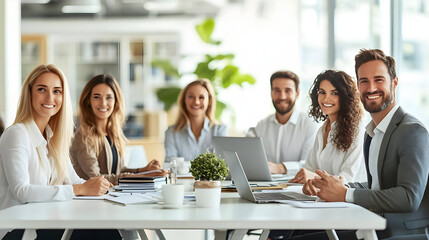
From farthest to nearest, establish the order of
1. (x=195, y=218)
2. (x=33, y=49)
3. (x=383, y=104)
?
(x=33, y=49)
(x=383, y=104)
(x=195, y=218)

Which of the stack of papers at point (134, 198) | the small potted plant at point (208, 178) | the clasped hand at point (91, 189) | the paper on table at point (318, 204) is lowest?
the stack of papers at point (134, 198)

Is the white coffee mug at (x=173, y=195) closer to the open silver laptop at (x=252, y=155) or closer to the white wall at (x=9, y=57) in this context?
the open silver laptop at (x=252, y=155)

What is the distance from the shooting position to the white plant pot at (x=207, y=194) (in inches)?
80.5

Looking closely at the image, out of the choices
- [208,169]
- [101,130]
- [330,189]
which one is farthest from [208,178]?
[101,130]

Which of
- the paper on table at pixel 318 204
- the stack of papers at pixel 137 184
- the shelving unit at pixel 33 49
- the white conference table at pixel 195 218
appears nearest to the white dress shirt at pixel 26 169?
the white conference table at pixel 195 218

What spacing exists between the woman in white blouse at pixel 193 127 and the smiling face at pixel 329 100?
4.35 feet

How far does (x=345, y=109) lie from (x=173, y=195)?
59.6 inches

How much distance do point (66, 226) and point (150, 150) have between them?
4939 mm

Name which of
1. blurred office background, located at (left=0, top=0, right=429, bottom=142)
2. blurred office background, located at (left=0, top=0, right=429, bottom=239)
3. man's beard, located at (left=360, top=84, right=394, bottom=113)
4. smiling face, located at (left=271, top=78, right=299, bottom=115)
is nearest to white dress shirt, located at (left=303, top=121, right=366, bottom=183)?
man's beard, located at (left=360, top=84, right=394, bottom=113)

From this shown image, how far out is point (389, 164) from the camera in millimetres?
2238

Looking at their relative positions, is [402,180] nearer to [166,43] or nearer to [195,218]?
[195,218]

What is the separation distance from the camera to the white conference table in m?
1.73

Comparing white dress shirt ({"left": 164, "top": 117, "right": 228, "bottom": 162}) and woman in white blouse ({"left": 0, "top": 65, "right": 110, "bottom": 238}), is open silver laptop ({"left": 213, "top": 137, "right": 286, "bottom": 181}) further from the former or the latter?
white dress shirt ({"left": 164, "top": 117, "right": 228, "bottom": 162})

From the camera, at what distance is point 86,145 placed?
3.43 m
